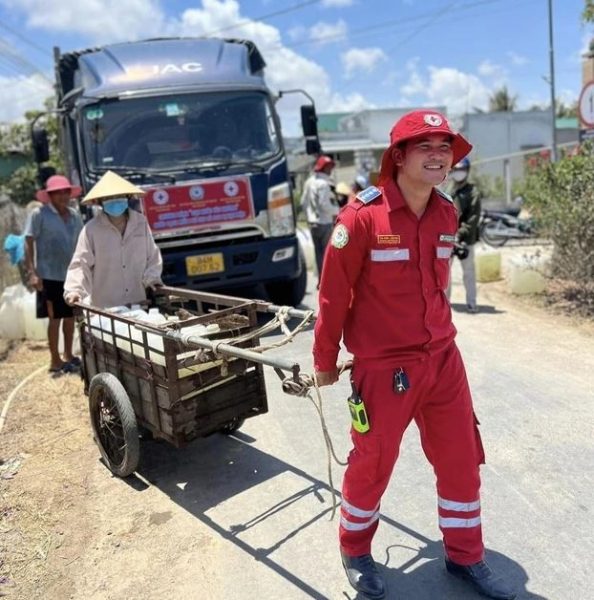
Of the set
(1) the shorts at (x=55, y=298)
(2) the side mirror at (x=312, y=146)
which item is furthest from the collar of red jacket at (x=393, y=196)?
(2) the side mirror at (x=312, y=146)

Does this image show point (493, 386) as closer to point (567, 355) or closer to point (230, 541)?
point (567, 355)

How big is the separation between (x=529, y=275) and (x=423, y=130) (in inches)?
261

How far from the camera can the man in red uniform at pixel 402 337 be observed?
2.55 metres

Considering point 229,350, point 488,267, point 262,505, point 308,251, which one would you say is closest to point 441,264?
point 229,350

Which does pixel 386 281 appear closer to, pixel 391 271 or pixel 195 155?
pixel 391 271

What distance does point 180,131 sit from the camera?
7160 millimetres

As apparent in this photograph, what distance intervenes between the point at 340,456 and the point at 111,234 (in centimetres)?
231

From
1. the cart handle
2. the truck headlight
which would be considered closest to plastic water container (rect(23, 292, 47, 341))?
the truck headlight

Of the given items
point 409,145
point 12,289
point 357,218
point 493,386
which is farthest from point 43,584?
point 12,289

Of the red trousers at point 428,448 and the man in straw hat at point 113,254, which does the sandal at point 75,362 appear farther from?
the red trousers at point 428,448

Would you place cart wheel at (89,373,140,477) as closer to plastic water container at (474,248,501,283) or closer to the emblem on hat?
the emblem on hat

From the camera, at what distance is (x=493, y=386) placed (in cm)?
521

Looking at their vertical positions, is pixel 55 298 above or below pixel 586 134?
below

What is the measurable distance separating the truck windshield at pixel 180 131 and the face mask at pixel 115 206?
7.81 feet
